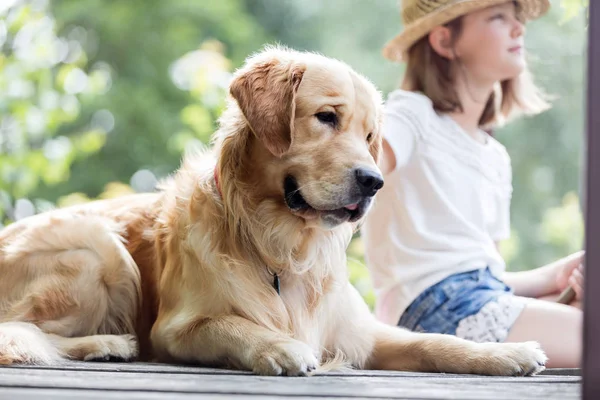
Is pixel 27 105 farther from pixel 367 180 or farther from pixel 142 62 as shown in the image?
pixel 142 62

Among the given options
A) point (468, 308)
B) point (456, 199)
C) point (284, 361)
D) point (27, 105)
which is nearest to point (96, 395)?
point (284, 361)

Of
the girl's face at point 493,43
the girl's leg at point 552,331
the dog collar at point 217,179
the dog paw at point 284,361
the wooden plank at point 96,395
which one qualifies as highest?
the girl's face at point 493,43

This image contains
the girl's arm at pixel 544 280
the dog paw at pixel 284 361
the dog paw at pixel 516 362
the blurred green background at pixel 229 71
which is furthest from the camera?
the blurred green background at pixel 229 71

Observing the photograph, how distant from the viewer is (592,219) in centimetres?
128

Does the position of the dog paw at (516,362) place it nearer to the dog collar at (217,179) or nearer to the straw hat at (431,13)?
the dog collar at (217,179)

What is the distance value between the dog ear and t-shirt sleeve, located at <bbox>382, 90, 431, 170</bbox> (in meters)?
0.78

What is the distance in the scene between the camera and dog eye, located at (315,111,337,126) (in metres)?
2.49

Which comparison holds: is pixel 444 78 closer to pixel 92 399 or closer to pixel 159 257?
pixel 159 257

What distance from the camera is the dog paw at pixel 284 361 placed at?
207 centimetres

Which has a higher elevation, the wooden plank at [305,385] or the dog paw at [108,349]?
the wooden plank at [305,385]

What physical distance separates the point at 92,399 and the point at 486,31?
252cm

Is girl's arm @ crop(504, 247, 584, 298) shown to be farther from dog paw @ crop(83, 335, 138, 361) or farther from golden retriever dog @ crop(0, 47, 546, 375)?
dog paw @ crop(83, 335, 138, 361)

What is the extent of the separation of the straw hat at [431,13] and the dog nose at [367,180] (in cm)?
132

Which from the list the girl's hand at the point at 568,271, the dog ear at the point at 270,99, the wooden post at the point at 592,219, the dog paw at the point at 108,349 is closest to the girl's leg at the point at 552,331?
the girl's hand at the point at 568,271
